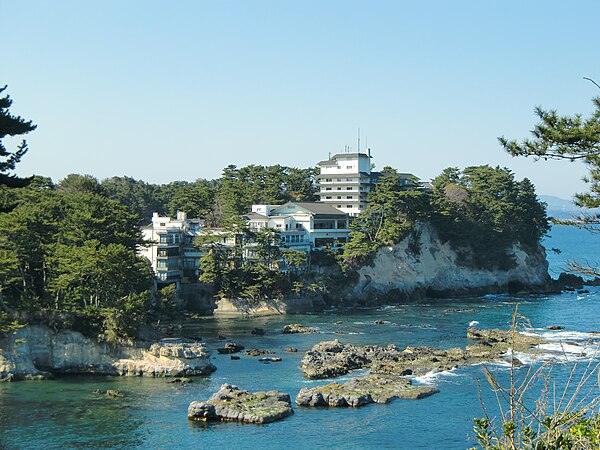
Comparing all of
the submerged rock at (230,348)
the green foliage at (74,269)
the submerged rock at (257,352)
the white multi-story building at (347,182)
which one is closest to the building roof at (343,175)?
the white multi-story building at (347,182)

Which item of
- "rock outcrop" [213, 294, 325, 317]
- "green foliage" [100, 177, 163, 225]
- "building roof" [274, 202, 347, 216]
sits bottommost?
"rock outcrop" [213, 294, 325, 317]

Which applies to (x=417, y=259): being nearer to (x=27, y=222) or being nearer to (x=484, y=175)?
(x=484, y=175)

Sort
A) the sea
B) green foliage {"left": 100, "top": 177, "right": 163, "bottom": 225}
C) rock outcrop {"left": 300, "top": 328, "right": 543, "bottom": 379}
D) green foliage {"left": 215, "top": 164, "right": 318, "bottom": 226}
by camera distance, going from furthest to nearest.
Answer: green foliage {"left": 100, "top": 177, "right": 163, "bottom": 225}, green foliage {"left": 215, "top": 164, "right": 318, "bottom": 226}, rock outcrop {"left": 300, "top": 328, "right": 543, "bottom": 379}, the sea

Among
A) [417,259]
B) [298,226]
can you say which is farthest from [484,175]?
[298,226]

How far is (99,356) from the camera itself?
39.2 metres

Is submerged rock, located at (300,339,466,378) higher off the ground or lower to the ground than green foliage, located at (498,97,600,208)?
lower

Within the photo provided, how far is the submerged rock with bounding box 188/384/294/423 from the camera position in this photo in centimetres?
3022

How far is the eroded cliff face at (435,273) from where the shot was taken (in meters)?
69.4

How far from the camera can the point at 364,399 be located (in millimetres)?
32688

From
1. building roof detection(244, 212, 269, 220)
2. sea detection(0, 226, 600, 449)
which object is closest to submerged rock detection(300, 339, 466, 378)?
sea detection(0, 226, 600, 449)

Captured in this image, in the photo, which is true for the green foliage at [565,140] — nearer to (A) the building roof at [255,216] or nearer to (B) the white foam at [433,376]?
(B) the white foam at [433,376]

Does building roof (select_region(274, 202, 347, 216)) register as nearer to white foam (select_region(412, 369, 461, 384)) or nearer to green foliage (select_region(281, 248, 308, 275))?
green foliage (select_region(281, 248, 308, 275))

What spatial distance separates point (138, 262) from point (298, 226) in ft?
91.7

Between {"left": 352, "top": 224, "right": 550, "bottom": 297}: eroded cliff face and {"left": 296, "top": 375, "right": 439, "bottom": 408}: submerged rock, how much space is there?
32.0 m
